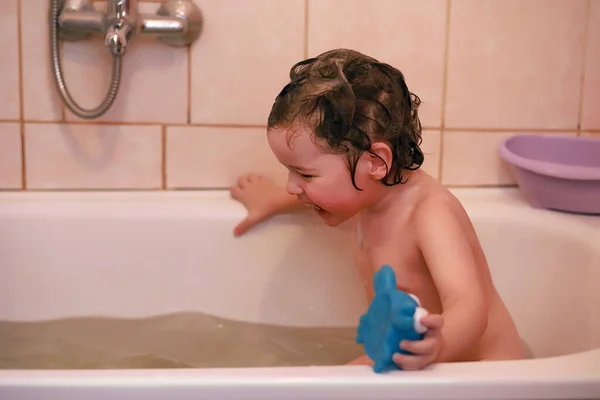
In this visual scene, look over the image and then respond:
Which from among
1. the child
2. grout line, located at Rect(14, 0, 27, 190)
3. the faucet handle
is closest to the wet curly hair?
the child

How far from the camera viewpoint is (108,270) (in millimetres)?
1364

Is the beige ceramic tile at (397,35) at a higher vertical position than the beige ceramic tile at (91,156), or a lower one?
higher

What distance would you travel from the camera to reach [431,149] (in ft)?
5.00

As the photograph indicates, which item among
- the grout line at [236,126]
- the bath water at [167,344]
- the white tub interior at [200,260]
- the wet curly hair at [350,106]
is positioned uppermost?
the wet curly hair at [350,106]

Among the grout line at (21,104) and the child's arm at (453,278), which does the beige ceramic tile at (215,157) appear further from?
the child's arm at (453,278)

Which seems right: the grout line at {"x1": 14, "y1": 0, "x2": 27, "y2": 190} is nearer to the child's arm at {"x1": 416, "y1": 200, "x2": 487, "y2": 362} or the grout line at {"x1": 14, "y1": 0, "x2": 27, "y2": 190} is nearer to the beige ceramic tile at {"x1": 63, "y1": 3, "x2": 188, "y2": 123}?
the beige ceramic tile at {"x1": 63, "y1": 3, "x2": 188, "y2": 123}

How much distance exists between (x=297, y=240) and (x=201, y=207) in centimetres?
20

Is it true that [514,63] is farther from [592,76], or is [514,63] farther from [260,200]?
[260,200]

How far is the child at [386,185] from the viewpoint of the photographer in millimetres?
939

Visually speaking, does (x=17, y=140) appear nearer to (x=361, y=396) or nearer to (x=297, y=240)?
(x=297, y=240)

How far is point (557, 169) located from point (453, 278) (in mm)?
536

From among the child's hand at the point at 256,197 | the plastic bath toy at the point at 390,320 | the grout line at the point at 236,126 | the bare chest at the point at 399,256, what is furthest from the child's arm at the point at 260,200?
the plastic bath toy at the point at 390,320

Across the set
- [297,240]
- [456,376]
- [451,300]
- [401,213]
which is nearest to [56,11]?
[297,240]

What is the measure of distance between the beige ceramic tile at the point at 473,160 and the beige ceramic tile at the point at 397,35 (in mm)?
67
